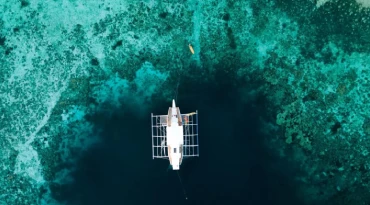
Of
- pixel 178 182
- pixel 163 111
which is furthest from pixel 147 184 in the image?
pixel 163 111

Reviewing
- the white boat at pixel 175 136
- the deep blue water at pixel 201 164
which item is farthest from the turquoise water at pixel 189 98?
the white boat at pixel 175 136

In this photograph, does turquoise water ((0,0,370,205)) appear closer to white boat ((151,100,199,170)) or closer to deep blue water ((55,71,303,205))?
deep blue water ((55,71,303,205))

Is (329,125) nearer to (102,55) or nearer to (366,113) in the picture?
(366,113)

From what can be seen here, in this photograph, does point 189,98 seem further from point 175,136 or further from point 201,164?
point 201,164

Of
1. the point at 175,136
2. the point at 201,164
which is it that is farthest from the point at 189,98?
the point at 201,164

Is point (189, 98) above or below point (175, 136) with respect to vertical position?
above

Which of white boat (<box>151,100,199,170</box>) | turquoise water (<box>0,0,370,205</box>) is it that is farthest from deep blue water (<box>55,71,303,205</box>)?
white boat (<box>151,100,199,170</box>)
